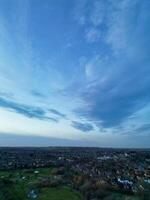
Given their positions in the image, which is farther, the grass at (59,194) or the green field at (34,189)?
the grass at (59,194)

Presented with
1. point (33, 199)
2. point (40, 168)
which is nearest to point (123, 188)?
point (33, 199)

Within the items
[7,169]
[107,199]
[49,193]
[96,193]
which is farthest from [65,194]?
[7,169]

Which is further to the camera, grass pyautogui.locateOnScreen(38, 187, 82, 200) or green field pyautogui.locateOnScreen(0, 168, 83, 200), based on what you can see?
grass pyautogui.locateOnScreen(38, 187, 82, 200)

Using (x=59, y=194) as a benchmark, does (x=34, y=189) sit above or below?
above

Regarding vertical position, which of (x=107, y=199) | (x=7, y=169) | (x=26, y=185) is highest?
(x=7, y=169)

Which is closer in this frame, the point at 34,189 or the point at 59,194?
the point at 59,194

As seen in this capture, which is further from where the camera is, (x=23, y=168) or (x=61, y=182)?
(x=23, y=168)

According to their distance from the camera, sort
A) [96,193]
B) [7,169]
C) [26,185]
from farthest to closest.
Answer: [7,169]
[26,185]
[96,193]

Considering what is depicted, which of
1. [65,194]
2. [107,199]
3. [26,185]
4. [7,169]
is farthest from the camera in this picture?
[7,169]

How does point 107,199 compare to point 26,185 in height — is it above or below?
below

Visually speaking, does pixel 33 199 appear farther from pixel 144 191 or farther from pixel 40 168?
pixel 40 168
